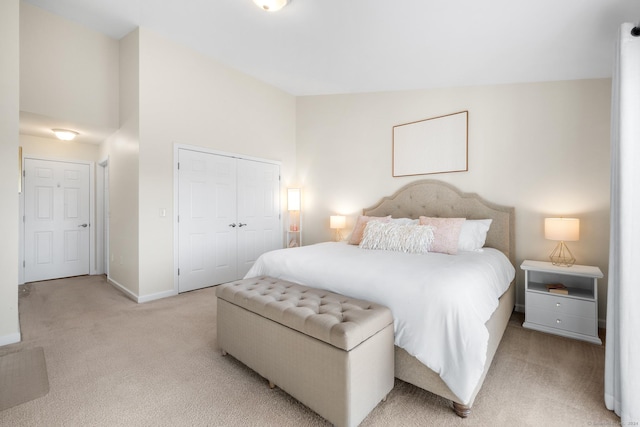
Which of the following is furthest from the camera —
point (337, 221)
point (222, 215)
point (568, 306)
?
point (337, 221)

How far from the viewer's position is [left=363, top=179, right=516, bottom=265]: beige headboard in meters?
3.24

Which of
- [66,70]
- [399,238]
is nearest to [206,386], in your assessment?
[399,238]

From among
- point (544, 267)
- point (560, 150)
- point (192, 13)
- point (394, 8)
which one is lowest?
point (544, 267)

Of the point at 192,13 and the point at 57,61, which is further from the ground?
the point at 192,13

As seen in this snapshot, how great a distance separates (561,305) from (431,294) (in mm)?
1774

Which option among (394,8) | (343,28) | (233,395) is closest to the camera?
(233,395)

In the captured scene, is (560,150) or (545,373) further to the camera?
(560,150)

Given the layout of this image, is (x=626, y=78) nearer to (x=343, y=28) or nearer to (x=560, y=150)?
(x=560, y=150)

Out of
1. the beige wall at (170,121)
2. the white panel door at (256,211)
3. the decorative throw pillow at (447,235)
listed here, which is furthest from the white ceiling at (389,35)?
the decorative throw pillow at (447,235)

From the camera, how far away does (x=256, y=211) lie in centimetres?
473

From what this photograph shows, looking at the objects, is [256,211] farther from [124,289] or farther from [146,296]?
[124,289]

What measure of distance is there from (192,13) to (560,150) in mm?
4041

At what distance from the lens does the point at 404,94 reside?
4055 mm

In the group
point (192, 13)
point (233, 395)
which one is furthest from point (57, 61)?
point (233, 395)
